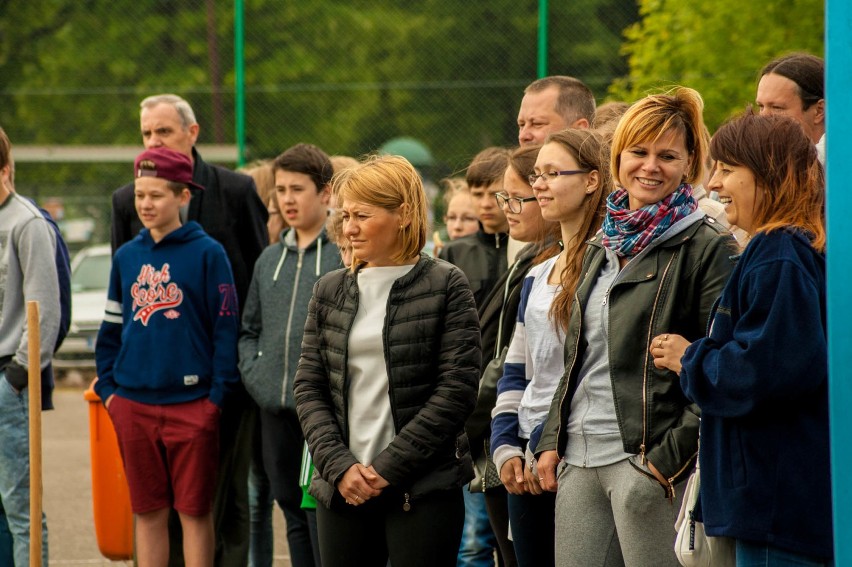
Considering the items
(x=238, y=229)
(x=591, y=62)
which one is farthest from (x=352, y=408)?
(x=591, y=62)

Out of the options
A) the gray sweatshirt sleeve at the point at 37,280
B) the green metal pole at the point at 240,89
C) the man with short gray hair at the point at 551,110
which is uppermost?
the green metal pole at the point at 240,89

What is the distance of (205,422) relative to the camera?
212 inches

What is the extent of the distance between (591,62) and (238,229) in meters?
15.6

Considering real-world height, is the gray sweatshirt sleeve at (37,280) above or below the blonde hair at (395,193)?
below

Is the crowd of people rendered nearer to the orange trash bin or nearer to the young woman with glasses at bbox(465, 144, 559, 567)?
the young woman with glasses at bbox(465, 144, 559, 567)

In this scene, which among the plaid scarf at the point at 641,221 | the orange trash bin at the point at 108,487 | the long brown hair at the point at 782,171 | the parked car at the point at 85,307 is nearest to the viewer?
the long brown hair at the point at 782,171

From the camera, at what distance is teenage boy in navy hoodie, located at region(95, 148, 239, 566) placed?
211 inches

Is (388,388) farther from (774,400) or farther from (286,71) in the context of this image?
(286,71)

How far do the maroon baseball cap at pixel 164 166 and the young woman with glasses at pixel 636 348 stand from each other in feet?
7.96

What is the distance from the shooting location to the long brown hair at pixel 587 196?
4.05 m

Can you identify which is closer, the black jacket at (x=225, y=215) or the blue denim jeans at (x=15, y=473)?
the blue denim jeans at (x=15, y=473)

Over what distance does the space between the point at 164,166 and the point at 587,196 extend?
2.29 meters

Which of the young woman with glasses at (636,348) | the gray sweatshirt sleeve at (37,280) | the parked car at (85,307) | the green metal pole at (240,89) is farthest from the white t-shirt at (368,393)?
the parked car at (85,307)

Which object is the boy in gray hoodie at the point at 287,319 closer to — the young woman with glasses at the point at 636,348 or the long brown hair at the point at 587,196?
the long brown hair at the point at 587,196
